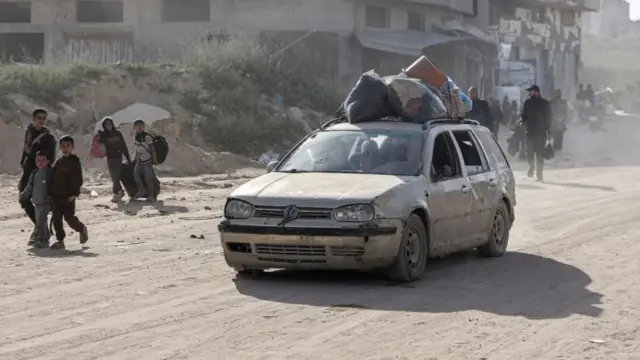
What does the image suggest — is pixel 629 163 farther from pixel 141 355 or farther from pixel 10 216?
pixel 141 355

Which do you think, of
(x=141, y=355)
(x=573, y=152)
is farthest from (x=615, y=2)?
(x=141, y=355)

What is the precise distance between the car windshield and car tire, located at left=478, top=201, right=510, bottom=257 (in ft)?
5.29

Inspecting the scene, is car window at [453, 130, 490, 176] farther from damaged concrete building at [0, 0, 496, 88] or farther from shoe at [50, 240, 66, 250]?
damaged concrete building at [0, 0, 496, 88]

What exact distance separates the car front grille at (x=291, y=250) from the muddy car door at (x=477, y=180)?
7.35 feet

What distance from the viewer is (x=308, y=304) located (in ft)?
29.9

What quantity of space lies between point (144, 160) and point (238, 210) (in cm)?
836

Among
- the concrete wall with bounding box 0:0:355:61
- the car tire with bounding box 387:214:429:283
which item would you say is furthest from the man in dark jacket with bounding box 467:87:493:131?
the concrete wall with bounding box 0:0:355:61

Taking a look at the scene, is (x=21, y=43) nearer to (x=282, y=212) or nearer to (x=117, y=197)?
(x=117, y=197)

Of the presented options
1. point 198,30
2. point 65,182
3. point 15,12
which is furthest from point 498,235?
point 15,12

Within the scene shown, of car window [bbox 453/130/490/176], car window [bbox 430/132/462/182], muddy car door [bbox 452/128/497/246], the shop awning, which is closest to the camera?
car window [bbox 430/132/462/182]

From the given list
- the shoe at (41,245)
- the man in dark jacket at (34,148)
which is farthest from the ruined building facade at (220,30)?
the shoe at (41,245)

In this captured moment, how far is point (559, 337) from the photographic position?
7961 millimetres

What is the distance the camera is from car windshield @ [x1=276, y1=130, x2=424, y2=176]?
10.7 m

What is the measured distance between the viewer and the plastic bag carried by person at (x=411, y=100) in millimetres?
11664
